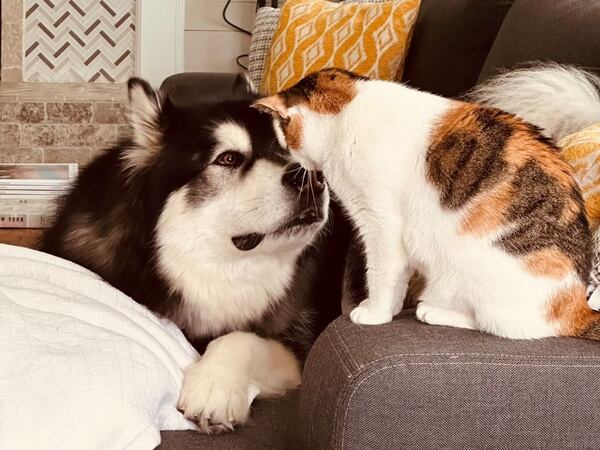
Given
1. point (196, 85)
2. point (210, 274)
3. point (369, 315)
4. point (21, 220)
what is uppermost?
point (369, 315)

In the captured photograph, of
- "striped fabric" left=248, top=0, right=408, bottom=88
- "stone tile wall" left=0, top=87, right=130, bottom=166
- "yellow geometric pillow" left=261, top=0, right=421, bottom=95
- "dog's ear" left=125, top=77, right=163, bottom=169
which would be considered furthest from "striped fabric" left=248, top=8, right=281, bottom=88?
"dog's ear" left=125, top=77, right=163, bottom=169

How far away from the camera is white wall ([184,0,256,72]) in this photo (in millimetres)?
3717

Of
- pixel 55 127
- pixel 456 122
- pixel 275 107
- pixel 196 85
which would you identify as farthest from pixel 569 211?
pixel 55 127

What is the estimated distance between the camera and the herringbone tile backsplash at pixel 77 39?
3619 mm

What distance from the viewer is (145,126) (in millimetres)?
1384

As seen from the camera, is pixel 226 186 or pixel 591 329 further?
pixel 226 186

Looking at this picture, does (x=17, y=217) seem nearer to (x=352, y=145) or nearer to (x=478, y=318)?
(x=352, y=145)

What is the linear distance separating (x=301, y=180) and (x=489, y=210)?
47cm

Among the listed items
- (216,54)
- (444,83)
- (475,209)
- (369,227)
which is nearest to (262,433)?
(369,227)

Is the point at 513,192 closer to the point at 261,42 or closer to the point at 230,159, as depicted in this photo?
the point at 230,159

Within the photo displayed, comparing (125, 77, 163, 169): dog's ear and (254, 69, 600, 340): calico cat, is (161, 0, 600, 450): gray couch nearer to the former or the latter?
(254, 69, 600, 340): calico cat

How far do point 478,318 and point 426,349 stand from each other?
14 cm

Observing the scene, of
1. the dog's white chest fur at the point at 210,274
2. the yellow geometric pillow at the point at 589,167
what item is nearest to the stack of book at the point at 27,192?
the dog's white chest fur at the point at 210,274

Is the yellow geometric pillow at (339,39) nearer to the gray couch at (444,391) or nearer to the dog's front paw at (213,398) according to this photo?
the dog's front paw at (213,398)
